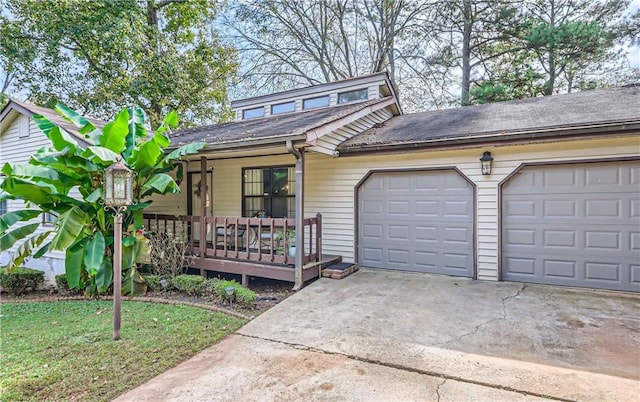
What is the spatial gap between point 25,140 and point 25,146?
16 cm

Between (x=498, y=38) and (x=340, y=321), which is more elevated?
(x=498, y=38)

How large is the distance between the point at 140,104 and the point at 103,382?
16282mm

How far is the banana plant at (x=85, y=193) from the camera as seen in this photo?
5285mm

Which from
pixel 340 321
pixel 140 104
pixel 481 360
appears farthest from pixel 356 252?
pixel 140 104

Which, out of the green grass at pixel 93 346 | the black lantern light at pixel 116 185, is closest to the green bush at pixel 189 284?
the green grass at pixel 93 346

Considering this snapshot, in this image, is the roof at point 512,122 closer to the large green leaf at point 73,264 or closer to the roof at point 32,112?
the large green leaf at point 73,264

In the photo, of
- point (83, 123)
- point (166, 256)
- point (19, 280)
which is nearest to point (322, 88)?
point (83, 123)

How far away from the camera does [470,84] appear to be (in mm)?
16453

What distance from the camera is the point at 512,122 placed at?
6496 mm

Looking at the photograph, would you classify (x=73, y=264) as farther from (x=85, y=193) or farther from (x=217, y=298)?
(x=217, y=298)

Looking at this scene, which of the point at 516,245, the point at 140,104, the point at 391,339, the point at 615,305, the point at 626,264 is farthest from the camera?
the point at 140,104

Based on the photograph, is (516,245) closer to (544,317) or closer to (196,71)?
(544,317)

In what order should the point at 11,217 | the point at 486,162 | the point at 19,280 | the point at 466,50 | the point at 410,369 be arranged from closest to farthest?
the point at 410,369 → the point at 11,217 → the point at 486,162 → the point at 19,280 → the point at 466,50

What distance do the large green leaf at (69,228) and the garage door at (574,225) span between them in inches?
292
